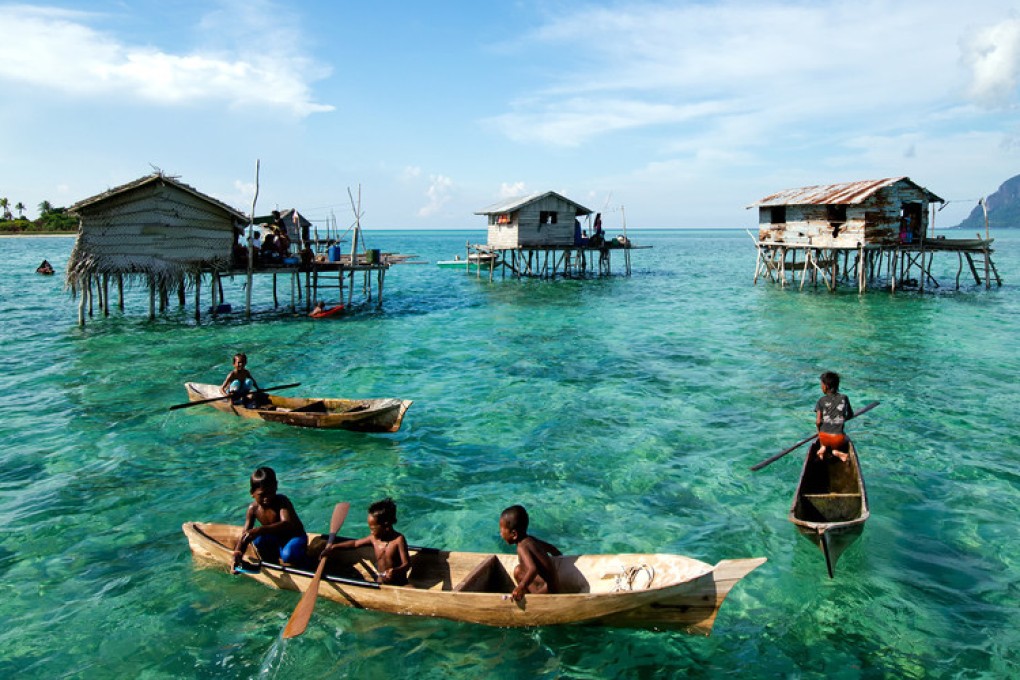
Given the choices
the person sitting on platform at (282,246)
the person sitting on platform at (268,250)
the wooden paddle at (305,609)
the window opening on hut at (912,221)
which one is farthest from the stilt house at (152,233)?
the window opening on hut at (912,221)

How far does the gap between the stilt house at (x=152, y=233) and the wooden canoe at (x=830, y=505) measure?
21831 millimetres

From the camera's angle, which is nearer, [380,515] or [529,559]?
[529,559]

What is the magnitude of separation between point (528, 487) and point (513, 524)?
413 cm

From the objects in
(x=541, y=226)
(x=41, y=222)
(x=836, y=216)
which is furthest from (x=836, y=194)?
(x=41, y=222)

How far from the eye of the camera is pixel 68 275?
22.7m

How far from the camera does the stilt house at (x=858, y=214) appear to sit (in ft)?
107

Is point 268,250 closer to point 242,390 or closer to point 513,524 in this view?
point 242,390

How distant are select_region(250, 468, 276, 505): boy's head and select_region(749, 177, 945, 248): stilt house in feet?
105

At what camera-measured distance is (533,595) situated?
655 cm

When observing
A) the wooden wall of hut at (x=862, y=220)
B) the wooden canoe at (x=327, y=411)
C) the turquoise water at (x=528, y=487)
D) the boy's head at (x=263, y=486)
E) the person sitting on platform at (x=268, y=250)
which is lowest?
the turquoise water at (x=528, y=487)

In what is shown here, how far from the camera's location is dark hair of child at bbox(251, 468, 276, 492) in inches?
296

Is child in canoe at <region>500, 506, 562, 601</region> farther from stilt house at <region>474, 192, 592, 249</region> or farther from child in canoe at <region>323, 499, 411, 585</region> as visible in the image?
stilt house at <region>474, 192, 592, 249</region>

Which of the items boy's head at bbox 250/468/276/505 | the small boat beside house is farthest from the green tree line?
boy's head at bbox 250/468/276/505

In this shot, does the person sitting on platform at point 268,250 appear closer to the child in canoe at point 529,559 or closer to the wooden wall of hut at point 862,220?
the child in canoe at point 529,559
